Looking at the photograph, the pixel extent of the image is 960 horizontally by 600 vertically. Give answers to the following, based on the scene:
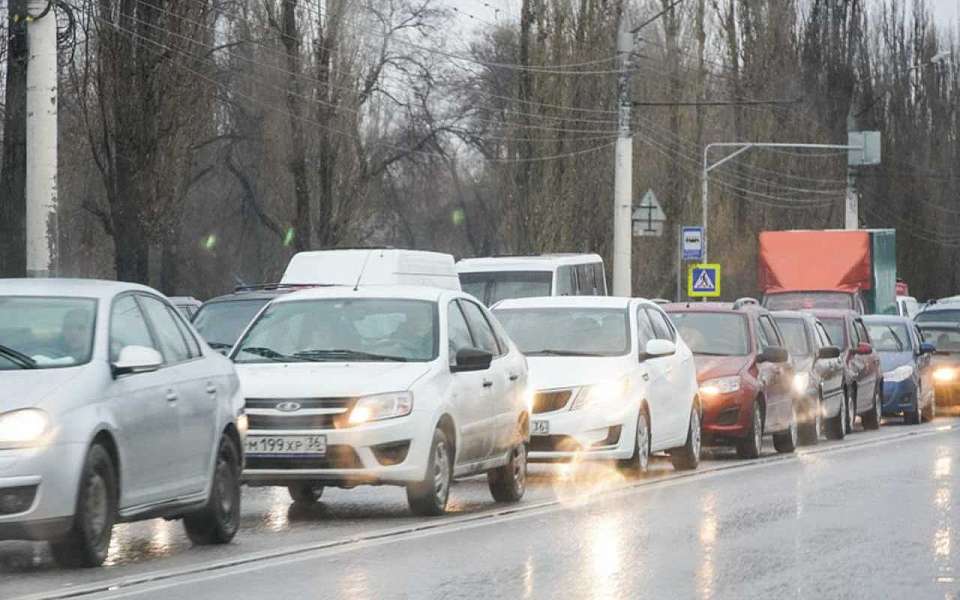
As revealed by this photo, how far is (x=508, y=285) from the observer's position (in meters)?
32.9

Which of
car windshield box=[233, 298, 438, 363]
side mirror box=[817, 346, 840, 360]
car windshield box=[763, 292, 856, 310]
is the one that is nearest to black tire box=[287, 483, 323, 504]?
car windshield box=[233, 298, 438, 363]

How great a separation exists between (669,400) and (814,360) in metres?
7.21

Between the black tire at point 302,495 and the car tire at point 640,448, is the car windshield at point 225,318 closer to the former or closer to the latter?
the car tire at point 640,448

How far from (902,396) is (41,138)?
15.4m

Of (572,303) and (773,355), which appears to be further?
(773,355)

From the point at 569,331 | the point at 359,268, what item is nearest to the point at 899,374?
the point at 359,268

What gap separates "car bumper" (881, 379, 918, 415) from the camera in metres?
32.1

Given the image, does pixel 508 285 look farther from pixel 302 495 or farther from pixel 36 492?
pixel 36 492

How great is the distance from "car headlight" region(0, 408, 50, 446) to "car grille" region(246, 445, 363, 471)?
136 inches

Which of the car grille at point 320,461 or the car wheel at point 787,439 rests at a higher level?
the car grille at point 320,461

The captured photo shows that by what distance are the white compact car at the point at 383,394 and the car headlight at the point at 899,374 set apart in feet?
56.3

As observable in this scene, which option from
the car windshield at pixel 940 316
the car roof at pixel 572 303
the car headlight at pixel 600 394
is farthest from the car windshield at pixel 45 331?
the car windshield at pixel 940 316

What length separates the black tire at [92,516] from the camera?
1053 centimetres

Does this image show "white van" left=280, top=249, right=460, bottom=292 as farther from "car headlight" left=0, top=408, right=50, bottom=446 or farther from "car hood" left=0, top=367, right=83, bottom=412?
"car headlight" left=0, top=408, right=50, bottom=446
